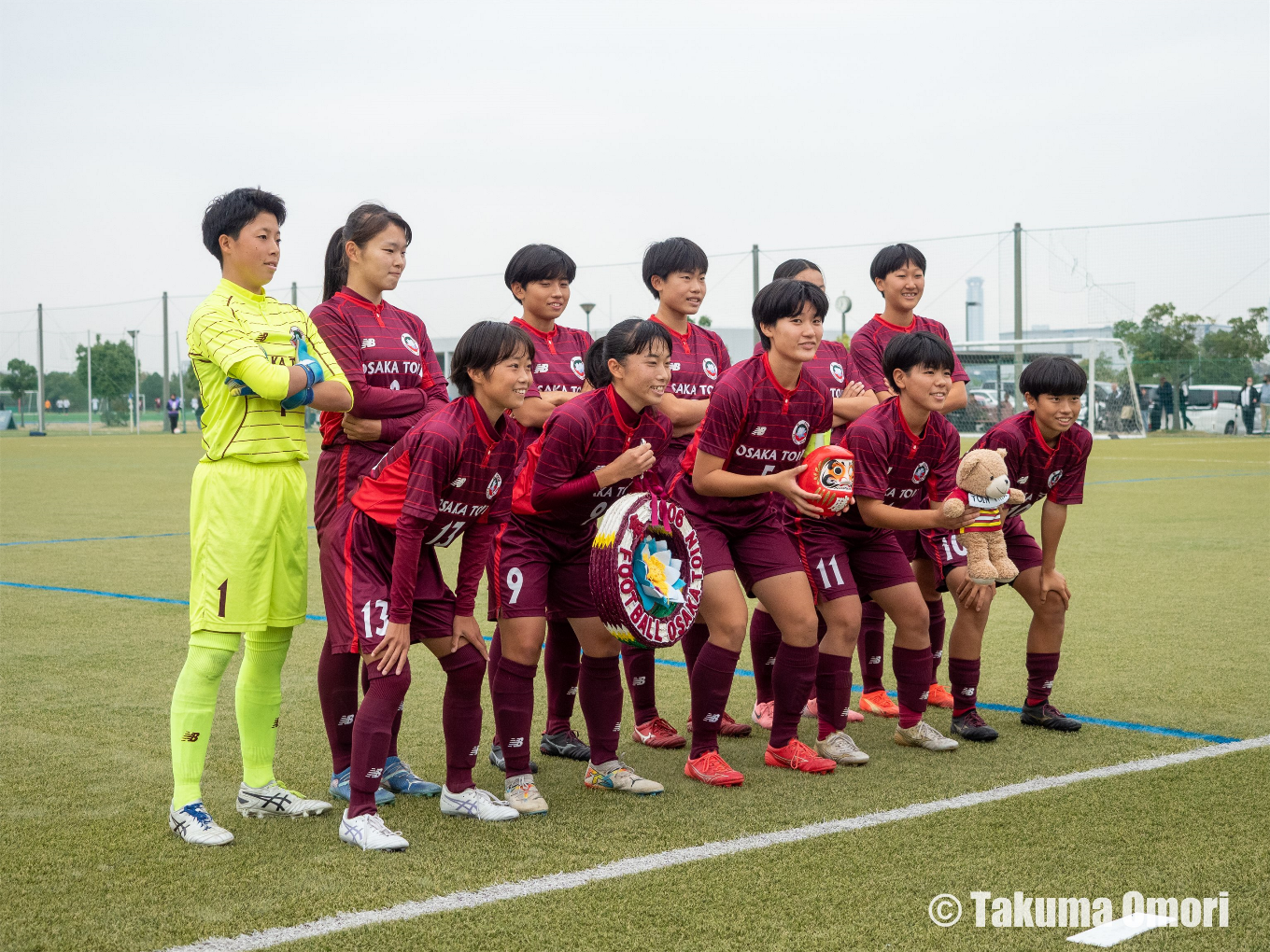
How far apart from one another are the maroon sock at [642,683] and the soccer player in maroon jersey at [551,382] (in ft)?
0.76

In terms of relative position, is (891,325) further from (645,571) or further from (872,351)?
(645,571)

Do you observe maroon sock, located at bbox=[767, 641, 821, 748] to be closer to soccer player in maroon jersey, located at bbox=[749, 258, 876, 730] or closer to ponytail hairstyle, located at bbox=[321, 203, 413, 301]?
soccer player in maroon jersey, located at bbox=[749, 258, 876, 730]

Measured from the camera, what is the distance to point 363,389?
14.6 feet

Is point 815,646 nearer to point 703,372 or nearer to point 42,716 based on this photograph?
point 703,372

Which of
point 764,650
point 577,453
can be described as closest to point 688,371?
point 577,453

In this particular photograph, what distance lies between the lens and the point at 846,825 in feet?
12.8

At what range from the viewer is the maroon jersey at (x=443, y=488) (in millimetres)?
3857

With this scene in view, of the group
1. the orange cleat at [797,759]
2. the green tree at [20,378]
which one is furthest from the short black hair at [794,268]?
the green tree at [20,378]

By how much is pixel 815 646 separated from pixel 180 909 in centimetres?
238

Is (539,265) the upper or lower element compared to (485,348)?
upper

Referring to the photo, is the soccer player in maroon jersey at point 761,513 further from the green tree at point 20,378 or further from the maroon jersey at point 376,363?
the green tree at point 20,378

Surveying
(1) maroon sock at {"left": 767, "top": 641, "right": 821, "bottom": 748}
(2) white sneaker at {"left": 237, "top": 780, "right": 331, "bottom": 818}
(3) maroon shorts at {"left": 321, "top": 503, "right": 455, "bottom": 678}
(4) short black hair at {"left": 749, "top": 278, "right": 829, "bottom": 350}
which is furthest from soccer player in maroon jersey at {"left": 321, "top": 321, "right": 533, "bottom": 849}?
(1) maroon sock at {"left": 767, "top": 641, "right": 821, "bottom": 748}

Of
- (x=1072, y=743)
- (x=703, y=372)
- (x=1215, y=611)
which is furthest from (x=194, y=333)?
(x=1215, y=611)

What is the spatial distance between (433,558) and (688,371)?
1.60 metres
